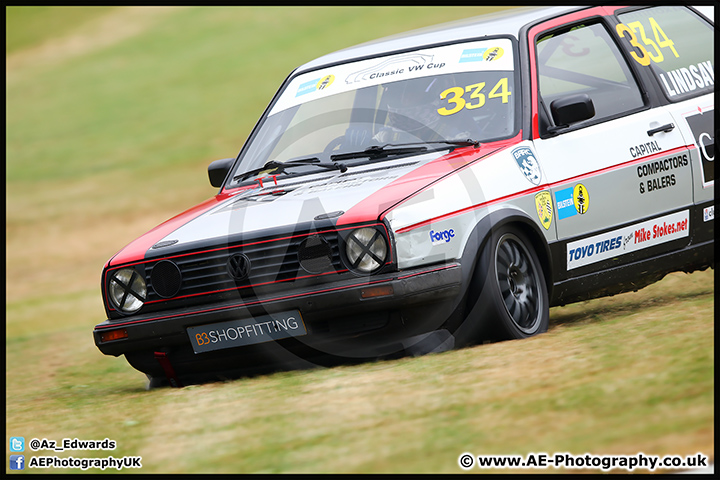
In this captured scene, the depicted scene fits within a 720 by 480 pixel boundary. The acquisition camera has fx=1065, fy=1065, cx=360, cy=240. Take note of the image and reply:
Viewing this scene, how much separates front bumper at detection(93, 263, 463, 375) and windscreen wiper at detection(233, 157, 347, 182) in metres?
1.17

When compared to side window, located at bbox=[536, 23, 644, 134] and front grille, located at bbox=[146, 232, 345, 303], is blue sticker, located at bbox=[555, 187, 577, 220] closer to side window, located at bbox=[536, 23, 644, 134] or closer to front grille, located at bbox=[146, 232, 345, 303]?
side window, located at bbox=[536, 23, 644, 134]

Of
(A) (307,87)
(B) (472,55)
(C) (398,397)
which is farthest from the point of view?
(A) (307,87)

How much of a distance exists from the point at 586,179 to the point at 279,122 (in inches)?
88.9

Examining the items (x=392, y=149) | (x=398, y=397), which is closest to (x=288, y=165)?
(x=392, y=149)

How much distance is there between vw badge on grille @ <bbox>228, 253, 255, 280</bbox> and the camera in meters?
5.74

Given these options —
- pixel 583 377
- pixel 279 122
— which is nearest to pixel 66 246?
pixel 279 122

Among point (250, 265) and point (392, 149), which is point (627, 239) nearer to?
point (392, 149)

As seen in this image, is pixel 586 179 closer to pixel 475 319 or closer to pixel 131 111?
pixel 475 319

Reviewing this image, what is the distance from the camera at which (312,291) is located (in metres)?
5.54

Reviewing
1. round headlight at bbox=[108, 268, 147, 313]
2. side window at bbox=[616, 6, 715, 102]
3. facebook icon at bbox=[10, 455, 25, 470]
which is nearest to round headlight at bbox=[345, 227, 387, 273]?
round headlight at bbox=[108, 268, 147, 313]

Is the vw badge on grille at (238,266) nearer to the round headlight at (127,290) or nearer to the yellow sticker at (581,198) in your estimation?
the round headlight at (127,290)

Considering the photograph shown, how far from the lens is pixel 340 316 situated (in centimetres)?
555

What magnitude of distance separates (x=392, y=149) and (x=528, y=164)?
85 cm

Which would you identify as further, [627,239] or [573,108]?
[627,239]
